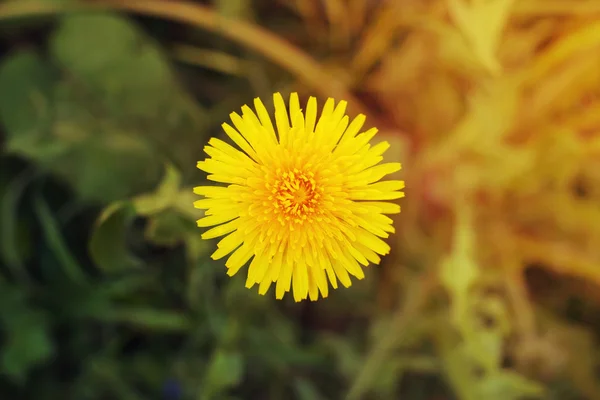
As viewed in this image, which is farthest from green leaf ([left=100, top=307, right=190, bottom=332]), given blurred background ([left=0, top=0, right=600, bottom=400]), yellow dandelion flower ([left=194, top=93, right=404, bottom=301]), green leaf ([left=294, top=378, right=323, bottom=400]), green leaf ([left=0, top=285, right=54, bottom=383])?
yellow dandelion flower ([left=194, top=93, right=404, bottom=301])

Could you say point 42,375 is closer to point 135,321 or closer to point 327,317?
point 135,321

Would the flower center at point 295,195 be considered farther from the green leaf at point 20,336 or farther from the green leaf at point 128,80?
the green leaf at point 20,336

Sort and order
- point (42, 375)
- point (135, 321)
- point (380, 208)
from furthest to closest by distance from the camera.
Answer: point (42, 375), point (135, 321), point (380, 208)

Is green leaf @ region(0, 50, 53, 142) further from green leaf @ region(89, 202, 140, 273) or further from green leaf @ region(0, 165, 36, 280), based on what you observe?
green leaf @ region(89, 202, 140, 273)

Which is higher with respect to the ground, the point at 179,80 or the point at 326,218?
the point at 179,80

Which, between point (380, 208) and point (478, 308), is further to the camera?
point (478, 308)

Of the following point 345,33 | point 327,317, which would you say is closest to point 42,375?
point 327,317

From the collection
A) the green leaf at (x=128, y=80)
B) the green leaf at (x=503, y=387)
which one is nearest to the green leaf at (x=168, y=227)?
the green leaf at (x=128, y=80)

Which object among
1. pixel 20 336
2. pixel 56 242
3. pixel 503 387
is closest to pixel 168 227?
pixel 56 242
